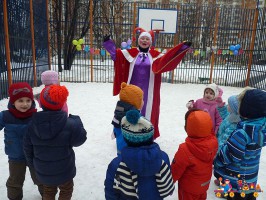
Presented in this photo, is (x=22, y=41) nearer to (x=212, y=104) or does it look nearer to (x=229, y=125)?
(x=212, y=104)

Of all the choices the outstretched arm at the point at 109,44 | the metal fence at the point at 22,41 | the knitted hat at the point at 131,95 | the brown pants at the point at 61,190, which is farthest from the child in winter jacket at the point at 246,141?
the metal fence at the point at 22,41

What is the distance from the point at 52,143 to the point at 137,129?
753mm

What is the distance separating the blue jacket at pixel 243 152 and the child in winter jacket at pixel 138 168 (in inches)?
21.3

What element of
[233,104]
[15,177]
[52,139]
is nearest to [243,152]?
[233,104]

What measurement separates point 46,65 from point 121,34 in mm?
4971

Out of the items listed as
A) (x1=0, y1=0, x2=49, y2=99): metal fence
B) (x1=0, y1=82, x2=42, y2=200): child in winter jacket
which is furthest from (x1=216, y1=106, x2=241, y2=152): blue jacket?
(x1=0, y1=0, x2=49, y2=99): metal fence

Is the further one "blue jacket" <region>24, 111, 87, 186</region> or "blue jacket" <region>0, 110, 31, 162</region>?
"blue jacket" <region>0, 110, 31, 162</region>

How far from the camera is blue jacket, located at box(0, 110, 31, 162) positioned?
6.96 ft

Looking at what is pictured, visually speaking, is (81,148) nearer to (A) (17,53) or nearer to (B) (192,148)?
(B) (192,148)

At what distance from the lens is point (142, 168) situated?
4.95 feet

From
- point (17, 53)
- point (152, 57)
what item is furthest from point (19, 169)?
point (17, 53)

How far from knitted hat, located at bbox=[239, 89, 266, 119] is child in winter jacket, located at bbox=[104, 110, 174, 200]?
715 millimetres

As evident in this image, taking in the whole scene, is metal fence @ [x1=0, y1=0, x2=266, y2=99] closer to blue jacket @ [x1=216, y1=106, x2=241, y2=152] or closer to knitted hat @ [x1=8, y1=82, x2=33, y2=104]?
knitted hat @ [x1=8, y1=82, x2=33, y2=104]

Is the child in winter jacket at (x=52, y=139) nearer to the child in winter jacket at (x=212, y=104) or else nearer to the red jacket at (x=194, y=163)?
the red jacket at (x=194, y=163)
